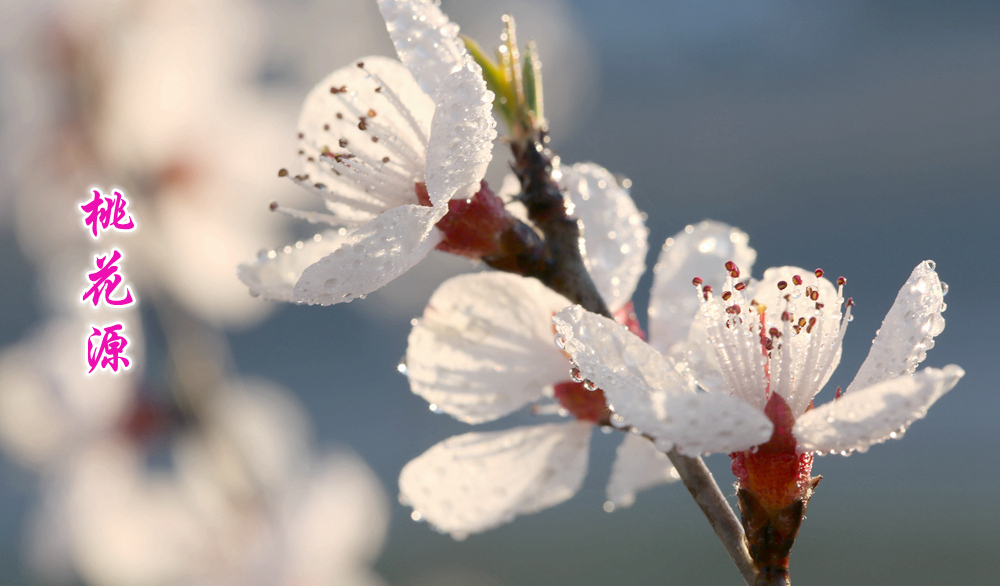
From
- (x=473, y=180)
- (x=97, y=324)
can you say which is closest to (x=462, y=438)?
(x=473, y=180)

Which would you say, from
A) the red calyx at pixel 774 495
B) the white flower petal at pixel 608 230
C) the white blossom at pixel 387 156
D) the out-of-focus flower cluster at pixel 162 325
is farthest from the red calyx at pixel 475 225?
the out-of-focus flower cluster at pixel 162 325

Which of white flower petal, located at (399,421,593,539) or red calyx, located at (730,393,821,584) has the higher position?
red calyx, located at (730,393,821,584)

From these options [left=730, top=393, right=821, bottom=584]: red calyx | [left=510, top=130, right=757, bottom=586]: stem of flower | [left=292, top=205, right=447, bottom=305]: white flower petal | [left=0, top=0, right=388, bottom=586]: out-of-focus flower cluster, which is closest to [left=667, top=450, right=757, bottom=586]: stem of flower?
[left=730, top=393, right=821, bottom=584]: red calyx

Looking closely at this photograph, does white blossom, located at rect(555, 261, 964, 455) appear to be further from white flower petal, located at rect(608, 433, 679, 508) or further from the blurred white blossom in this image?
the blurred white blossom

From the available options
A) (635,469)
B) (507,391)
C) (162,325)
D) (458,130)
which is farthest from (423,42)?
(162,325)

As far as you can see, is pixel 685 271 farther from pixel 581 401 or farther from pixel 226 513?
pixel 226 513

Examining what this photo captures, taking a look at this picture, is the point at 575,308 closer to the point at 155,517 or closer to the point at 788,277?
the point at 788,277

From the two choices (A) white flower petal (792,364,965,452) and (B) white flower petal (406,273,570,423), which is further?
(B) white flower petal (406,273,570,423)
